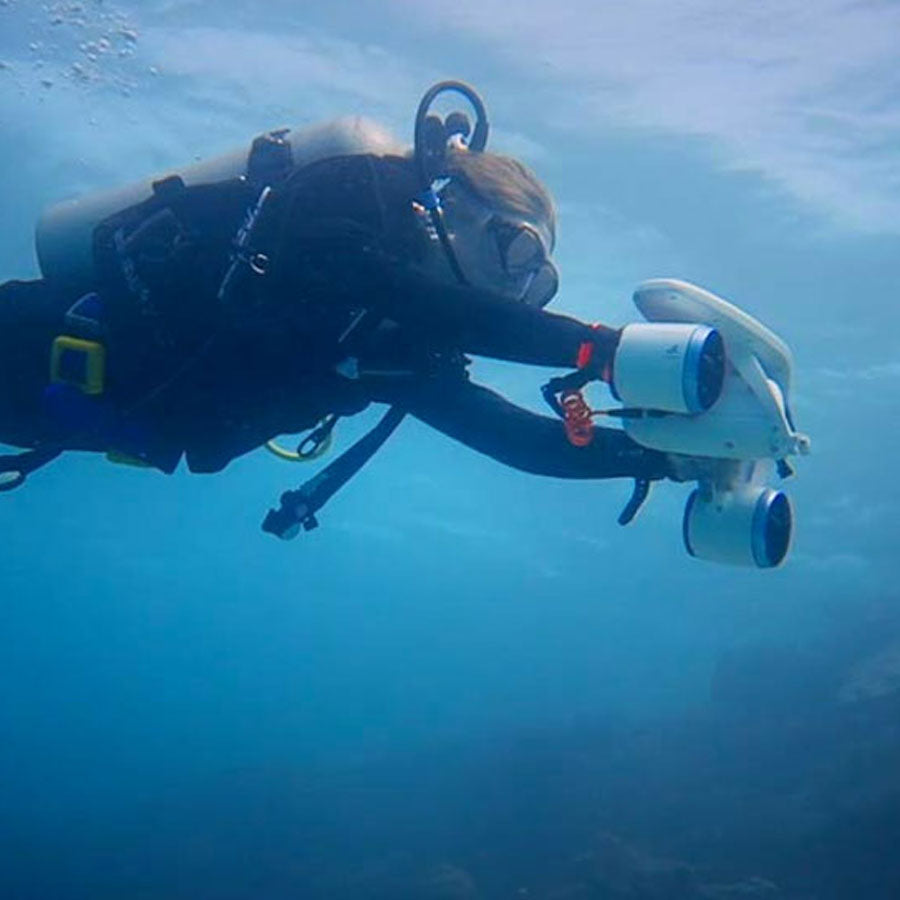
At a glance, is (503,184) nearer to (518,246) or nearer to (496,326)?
(518,246)

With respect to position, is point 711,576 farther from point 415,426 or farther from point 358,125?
point 358,125

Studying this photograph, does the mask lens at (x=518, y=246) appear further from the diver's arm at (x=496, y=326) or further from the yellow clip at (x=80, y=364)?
the yellow clip at (x=80, y=364)

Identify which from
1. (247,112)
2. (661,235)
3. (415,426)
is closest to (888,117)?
(661,235)

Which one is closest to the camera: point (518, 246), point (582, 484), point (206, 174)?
point (518, 246)

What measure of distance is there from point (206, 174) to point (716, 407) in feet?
9.80

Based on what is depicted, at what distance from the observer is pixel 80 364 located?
4648 millimetres

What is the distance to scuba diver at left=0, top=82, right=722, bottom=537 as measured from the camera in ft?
12.4

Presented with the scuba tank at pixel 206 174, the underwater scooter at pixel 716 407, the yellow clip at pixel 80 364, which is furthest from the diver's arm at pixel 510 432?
the yellow clip at pixel 80 364

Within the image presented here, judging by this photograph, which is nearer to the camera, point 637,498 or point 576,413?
point 576,413

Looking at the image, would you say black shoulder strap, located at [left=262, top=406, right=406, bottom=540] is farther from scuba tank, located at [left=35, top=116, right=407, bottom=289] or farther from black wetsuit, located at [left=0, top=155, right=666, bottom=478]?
scuba tank, located at [left=35, top=116, right=407, bottom=289]

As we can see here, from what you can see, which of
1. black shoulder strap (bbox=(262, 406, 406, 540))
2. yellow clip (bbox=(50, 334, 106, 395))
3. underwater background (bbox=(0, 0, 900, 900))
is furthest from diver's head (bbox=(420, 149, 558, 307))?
underwater background (bbox=(0, 0, 900, 900))

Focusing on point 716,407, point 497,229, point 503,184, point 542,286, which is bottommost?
point 716,407

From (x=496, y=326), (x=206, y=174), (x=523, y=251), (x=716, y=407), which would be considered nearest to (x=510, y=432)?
(x=523, y=251)

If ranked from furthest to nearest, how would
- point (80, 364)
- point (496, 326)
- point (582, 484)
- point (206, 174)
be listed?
point (582, 484)
point (206, 174)
point (80, 364)
point (496, 326)
